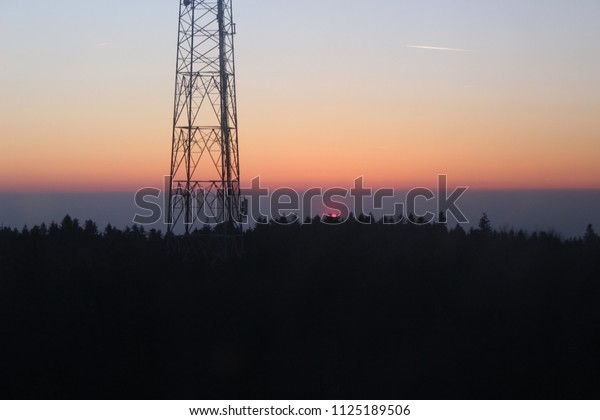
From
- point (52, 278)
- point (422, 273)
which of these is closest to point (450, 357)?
point (422, 273)

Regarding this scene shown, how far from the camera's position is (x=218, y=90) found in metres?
26.7

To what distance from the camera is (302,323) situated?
25891 mm

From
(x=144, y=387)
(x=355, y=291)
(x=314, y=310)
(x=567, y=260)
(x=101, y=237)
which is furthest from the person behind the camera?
(x=101, y=237)

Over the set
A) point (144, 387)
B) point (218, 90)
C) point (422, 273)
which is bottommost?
point (144, 387)

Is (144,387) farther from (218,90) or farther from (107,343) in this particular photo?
(218,90)

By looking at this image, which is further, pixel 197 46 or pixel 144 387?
pixel 197 46

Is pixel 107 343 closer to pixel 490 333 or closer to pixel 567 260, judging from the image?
pixel 490 333

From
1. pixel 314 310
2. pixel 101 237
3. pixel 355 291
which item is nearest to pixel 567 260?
pixel 355 291

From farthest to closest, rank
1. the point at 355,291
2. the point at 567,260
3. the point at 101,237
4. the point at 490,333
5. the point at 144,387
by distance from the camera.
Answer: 1. the point at 101,237
2. the point at 567,260
3. the point at 355,291
4. the point at 490,333
5. the point at 144,387

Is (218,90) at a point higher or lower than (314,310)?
higher

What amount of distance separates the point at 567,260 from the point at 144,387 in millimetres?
18563

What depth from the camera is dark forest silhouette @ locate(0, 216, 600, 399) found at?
22234mm

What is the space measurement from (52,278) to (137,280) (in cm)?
334

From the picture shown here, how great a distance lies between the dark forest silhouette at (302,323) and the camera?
22.2 meters
